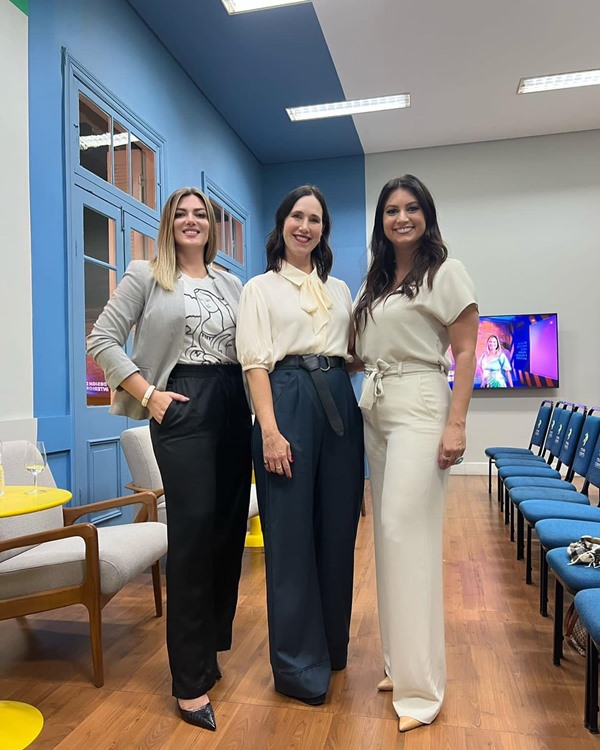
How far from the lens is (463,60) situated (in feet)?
16.8

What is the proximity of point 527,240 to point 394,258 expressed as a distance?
5.32m

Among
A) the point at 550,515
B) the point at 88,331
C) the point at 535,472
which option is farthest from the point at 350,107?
the point at 550,515

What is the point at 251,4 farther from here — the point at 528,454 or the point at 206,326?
the point at 528,454

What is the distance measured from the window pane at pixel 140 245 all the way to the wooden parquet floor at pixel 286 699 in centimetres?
228

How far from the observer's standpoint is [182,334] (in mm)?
1842

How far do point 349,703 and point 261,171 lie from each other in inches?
256

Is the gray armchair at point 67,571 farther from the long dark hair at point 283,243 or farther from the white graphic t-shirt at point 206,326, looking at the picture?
the long dark hair at point 283,243

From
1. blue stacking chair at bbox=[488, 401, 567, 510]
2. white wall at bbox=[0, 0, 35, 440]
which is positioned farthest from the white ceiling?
blue stacking chair at bbox=[488, 401, 567, 510]

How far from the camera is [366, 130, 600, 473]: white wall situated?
6590mm

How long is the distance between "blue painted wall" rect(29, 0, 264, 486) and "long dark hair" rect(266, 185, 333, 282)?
5.39 ft

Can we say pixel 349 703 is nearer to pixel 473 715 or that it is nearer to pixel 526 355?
pixel 473 715

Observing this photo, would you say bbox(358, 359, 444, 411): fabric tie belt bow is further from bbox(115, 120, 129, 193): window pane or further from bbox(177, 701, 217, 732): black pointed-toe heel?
bbox(115, 120, 129, 193): window pane

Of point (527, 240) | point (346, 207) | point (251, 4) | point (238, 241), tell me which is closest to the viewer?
point (251, 4)

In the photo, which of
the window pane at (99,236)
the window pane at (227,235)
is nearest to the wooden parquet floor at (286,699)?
the window pane at (99,236)
